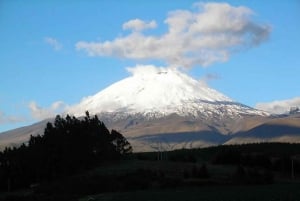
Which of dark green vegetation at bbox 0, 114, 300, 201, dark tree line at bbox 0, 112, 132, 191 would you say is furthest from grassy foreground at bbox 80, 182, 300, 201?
dark tree line at bbox 0, 112, 132, 191

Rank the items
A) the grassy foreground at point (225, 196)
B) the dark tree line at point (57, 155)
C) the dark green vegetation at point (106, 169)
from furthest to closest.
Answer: the dark tree line at point (57, 155), the dark green vegetation at point (106, 169), the grassy foreground at point (225, 196)

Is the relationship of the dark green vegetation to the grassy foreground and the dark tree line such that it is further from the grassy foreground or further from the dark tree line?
the grassy foreground

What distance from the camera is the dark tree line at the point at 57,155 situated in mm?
124250

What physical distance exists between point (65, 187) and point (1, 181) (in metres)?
38.1

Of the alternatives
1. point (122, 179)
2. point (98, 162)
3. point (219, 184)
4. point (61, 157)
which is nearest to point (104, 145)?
point (98, 162)

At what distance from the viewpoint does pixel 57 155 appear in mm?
124812

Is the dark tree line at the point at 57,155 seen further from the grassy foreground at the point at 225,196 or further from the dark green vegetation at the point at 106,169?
the grassy foreground at the point at 225,196

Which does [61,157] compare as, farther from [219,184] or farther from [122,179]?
[219,184]

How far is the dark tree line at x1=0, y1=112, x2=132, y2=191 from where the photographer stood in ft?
408

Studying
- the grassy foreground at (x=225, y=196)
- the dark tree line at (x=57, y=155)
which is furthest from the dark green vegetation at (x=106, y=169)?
the grassy foreground at (x=225, y=196)

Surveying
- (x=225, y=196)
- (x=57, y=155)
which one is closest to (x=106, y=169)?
(x=57, y=155)

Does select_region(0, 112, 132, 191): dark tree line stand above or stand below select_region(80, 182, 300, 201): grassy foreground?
above

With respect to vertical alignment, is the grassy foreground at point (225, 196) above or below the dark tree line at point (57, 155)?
below

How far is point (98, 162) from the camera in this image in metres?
135
